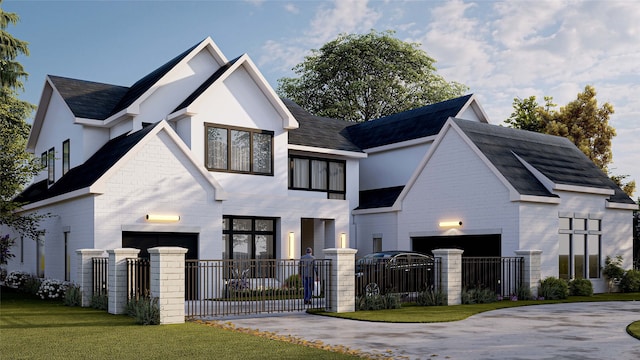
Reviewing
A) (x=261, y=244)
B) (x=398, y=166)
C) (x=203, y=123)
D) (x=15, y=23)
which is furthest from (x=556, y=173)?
(x=15, y=23)

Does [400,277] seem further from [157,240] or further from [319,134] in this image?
[319,134]

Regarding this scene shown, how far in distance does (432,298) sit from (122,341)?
10.4 m

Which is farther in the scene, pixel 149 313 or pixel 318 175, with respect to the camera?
pixel 318 175

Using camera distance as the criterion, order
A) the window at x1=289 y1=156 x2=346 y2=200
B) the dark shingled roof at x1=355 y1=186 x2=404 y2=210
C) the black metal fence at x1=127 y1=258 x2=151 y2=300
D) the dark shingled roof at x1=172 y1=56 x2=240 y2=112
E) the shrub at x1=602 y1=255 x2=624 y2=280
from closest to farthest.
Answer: the black metal fence at x1=127 y1=258 x2=151 y2=300 → the dark shingled roof at x1=172 y1=56 x2=240 y2=112 → the shrub at x1=602 y1=255 x2=624 y2=280 → the dark shingled roof at x1=355 y1=186 x2=404 y2=210 → the window at x1=289 y1=156 x2=346 y2=200

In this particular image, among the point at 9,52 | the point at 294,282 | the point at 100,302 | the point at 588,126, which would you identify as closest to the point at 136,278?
the point at 100,302

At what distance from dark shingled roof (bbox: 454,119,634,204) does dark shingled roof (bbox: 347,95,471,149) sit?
3.95m

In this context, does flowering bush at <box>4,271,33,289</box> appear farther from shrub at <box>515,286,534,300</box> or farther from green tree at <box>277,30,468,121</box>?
green tree at <box>277,30,468,121</box>

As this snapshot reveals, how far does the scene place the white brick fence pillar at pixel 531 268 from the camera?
76.4ft

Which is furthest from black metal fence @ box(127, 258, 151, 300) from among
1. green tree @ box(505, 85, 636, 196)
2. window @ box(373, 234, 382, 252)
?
green tree @ box(505, 85, 636, 196)

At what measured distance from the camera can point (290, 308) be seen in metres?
18.9

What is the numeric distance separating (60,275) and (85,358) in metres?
14.3

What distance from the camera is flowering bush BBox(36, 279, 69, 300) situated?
2212 cm

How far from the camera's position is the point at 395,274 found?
2103cm

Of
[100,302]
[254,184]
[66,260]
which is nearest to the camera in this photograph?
[100,302]
